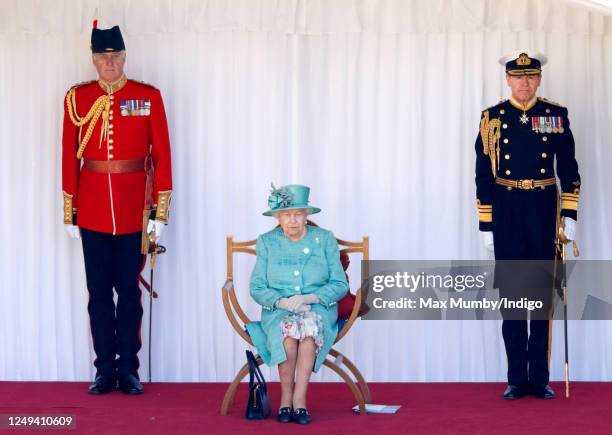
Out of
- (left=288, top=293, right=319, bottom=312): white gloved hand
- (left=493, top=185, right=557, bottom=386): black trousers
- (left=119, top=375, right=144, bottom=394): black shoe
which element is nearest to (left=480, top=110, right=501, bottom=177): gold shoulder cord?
(left=493, top=185, right=557, bottom=386): black trousers

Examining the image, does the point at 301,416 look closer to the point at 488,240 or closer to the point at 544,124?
the point at 488,240

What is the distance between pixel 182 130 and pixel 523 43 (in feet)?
6.53

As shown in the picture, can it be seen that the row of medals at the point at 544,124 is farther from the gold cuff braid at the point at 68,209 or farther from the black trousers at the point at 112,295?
the gold cuff braid at the point at 68,209

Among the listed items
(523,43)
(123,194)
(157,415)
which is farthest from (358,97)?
(157,415)

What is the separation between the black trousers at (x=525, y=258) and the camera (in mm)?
6227

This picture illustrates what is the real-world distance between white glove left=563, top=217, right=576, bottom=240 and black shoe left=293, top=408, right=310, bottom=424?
1.67 metres

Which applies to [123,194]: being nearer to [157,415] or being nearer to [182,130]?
[182,130]

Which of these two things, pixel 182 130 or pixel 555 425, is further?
pixel 182 130

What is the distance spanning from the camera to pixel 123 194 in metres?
6.43

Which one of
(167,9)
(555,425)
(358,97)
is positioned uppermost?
(167,9)

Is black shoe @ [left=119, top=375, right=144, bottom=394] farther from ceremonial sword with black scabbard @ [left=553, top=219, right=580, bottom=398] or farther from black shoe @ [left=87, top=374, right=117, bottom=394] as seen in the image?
ceremonial sword with black scabbard @ [left=553, top=219, right=580, bottom=398]

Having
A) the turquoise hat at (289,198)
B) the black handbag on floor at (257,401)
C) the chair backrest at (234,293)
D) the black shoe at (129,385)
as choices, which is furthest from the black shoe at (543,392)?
the black shoe at (129,385)

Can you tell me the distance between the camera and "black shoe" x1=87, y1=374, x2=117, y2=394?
254 inches

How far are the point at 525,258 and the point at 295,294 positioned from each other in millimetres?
1250
